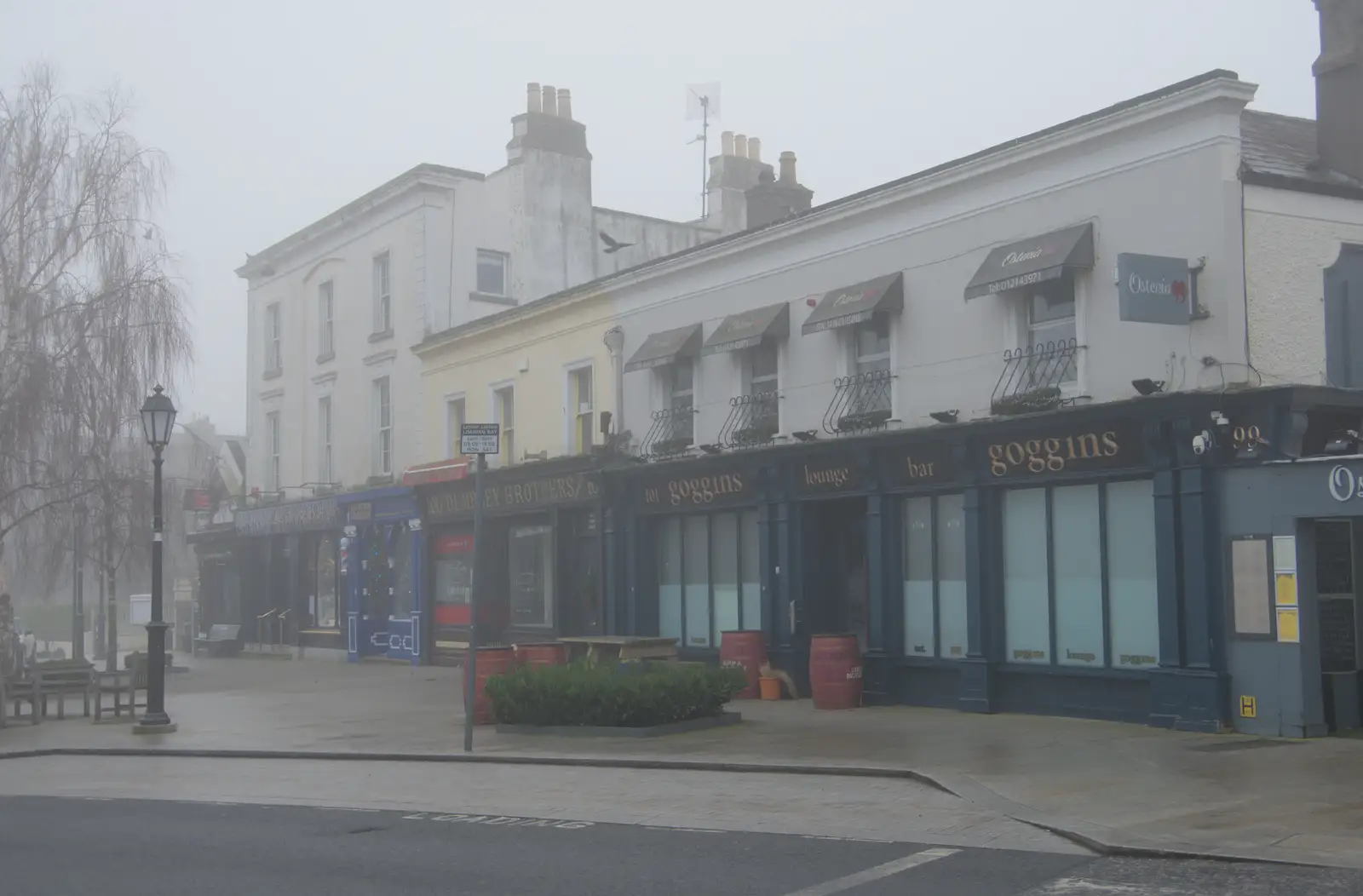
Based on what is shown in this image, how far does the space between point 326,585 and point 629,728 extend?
21.4m

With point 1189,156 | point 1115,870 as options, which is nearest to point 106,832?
point 1115,870

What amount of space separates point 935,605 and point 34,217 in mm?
17179

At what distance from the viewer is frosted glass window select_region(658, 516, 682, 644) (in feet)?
79.8

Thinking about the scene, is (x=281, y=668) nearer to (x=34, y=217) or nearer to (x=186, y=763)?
(x=34, y=217)

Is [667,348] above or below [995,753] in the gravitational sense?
above

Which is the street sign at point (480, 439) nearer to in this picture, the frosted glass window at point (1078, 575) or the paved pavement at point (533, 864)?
the paved pavement at point (533, 864)

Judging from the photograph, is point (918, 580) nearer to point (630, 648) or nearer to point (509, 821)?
point (630, 648)

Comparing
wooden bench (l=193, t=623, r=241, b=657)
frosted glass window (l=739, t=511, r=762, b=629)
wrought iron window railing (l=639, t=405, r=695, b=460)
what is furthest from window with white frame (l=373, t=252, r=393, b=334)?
frosted glass window (l=739, t=511, r=762, b=629)

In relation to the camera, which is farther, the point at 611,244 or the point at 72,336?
the point at 611,244

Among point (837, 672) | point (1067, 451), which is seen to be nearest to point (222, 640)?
point (837, 672)

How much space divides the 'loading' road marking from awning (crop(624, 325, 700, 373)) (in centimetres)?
1210

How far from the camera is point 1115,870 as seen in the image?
29.3 feet

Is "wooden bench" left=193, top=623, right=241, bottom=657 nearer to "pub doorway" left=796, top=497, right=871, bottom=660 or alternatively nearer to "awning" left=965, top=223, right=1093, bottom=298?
"pub doorway" left=796, top=497, right=871, bottom=660

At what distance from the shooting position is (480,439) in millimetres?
16312
